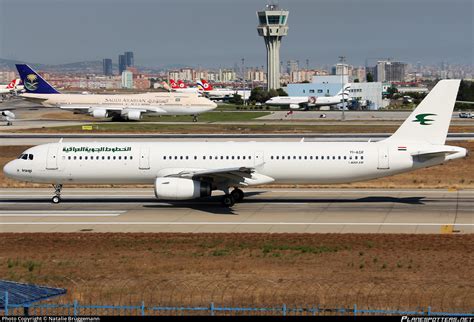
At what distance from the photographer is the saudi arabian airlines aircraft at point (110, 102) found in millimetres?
119375

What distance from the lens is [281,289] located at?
2622 cm

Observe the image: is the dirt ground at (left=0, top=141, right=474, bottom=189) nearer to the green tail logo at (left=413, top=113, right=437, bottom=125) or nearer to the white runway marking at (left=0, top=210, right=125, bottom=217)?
the green tail logo at (left=413, top=113, right=437, bottom=125)

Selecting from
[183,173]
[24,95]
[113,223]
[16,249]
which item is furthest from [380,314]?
[24,95]

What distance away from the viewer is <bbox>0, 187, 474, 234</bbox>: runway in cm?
3884

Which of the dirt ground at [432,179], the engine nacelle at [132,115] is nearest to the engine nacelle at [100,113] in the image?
the engine nacelle at [132,115]

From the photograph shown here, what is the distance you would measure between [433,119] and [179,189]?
50.2 feet

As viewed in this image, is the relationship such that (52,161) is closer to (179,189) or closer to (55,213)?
(55,213)

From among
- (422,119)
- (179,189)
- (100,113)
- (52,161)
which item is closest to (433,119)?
(422,119)

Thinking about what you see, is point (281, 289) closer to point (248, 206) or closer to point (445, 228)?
point (445, 228)

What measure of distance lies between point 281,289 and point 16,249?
1349 cm

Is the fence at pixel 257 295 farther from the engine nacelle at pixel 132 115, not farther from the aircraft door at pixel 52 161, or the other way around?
the engine nacelle at pixel 132 115

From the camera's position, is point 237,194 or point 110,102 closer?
point 237,194

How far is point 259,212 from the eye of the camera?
43219mm

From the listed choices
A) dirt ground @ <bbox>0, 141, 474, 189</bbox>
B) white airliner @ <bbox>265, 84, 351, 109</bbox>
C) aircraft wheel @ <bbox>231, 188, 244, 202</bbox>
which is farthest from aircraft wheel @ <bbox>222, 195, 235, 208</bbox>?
white airliner @ <bbox>265, 84, 351, 109</bbox>
